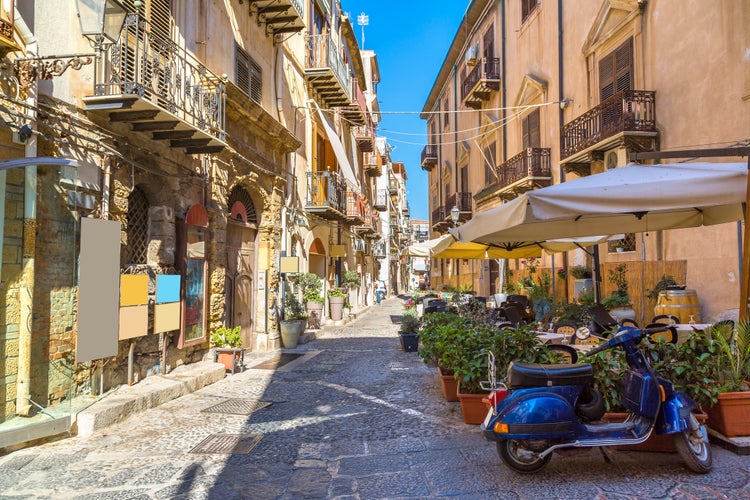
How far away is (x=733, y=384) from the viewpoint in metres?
4.20

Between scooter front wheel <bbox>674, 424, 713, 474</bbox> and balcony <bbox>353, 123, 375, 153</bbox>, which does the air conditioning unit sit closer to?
balcony <bbox>353, 123, 375, 153</bbox>

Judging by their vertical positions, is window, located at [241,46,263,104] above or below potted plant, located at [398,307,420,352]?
above

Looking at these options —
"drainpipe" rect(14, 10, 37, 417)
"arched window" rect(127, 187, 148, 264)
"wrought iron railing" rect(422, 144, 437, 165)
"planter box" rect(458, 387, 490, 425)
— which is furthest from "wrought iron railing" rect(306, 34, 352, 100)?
"wrought iron railing" rect(422, 144, 437, 165)

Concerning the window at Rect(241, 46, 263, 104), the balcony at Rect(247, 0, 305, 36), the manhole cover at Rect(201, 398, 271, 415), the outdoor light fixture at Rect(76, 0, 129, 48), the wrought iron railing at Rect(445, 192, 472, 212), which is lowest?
the manhole cover at Rect(201, 398, 271, 415)

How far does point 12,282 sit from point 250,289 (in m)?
6.46

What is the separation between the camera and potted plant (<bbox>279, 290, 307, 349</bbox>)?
38.6 ft

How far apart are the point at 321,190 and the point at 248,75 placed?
16.2 feet

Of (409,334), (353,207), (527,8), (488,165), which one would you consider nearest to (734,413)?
(409,334)

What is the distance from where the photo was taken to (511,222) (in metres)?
4.66

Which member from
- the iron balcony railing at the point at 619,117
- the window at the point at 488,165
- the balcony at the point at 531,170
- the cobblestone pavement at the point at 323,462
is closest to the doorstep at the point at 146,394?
the cobblestone pavement at the point at 323,462

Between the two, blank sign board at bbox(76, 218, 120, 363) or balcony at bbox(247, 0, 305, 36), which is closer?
blank sign board at bbox(76, 218, 120, 363)

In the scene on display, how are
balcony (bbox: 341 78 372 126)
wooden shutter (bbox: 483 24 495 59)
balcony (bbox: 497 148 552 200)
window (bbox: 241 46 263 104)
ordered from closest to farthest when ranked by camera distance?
window (bbox: 241 46 263 104) → balcony (bbox: 497 148 552 200) → balcony (bbox: 341 78 372 126) → wooden shutter (bbox: 483 24 495 59)

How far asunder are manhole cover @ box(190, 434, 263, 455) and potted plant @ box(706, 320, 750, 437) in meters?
3.91

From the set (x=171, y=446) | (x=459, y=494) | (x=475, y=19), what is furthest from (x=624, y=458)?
(x=475, y=19)
